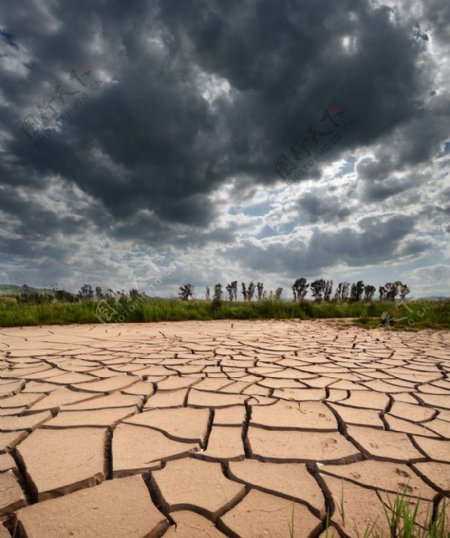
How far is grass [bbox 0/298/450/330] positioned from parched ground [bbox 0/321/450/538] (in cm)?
448

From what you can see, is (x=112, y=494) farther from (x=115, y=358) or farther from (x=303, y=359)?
(x=303, y=359)

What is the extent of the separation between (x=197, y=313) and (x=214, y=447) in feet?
22.6

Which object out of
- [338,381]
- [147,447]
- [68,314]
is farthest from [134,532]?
[68,314]

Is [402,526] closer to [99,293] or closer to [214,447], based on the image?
[214,447]

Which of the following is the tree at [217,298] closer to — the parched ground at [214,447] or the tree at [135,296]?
the tree at [135,296]

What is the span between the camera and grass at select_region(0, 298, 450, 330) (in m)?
6.84

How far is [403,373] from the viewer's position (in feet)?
8.92

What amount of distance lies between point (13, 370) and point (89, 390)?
1.01 metres

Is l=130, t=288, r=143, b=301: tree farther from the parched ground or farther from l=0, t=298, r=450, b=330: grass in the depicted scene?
the parched ground

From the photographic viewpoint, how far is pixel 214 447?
1.44 meters

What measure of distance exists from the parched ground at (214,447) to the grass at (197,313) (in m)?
4.48

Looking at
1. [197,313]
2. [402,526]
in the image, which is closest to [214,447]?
[402,526]

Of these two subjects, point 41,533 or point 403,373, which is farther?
point 403,373

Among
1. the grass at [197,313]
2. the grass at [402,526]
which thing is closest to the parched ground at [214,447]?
the grass at [402,526]
